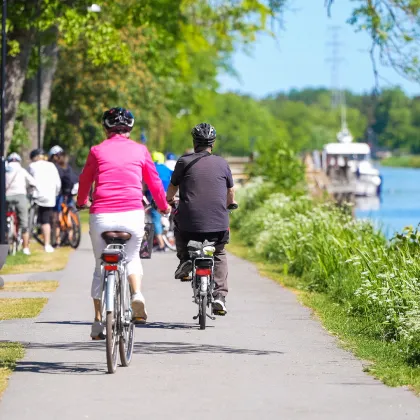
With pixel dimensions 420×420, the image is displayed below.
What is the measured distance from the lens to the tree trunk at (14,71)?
2342 centimetres

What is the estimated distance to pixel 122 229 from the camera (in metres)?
9.09

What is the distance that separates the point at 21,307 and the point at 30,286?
2646mm

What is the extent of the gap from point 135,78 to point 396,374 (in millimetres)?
32934

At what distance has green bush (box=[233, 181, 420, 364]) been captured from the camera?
10883 mm

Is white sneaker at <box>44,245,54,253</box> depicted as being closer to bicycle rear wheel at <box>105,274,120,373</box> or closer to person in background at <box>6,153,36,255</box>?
person in background at <box>6,153,36,255</box>

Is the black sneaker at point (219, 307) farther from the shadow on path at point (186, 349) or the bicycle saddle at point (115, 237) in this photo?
the bicycle saddle at point (115, 237)

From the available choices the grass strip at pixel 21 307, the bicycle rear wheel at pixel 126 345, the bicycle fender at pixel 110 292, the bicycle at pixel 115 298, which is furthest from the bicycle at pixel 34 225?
the bicycle fender at pixel 110 292

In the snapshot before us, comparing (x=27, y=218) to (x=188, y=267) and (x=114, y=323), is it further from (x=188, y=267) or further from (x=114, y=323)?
(x=114, y=323)

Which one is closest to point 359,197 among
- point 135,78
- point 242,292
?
point 135,78

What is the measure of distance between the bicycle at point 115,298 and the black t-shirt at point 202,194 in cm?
231

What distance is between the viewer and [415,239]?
14250mm

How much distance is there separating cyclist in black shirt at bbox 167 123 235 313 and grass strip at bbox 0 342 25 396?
6.40ft

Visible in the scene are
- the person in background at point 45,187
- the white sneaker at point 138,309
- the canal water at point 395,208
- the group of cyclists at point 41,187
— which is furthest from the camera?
the canal water at point 395,208

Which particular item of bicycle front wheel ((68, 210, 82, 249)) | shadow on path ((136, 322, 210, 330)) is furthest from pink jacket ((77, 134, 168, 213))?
bicycle front wheel ((68, 210, 82, 249))
